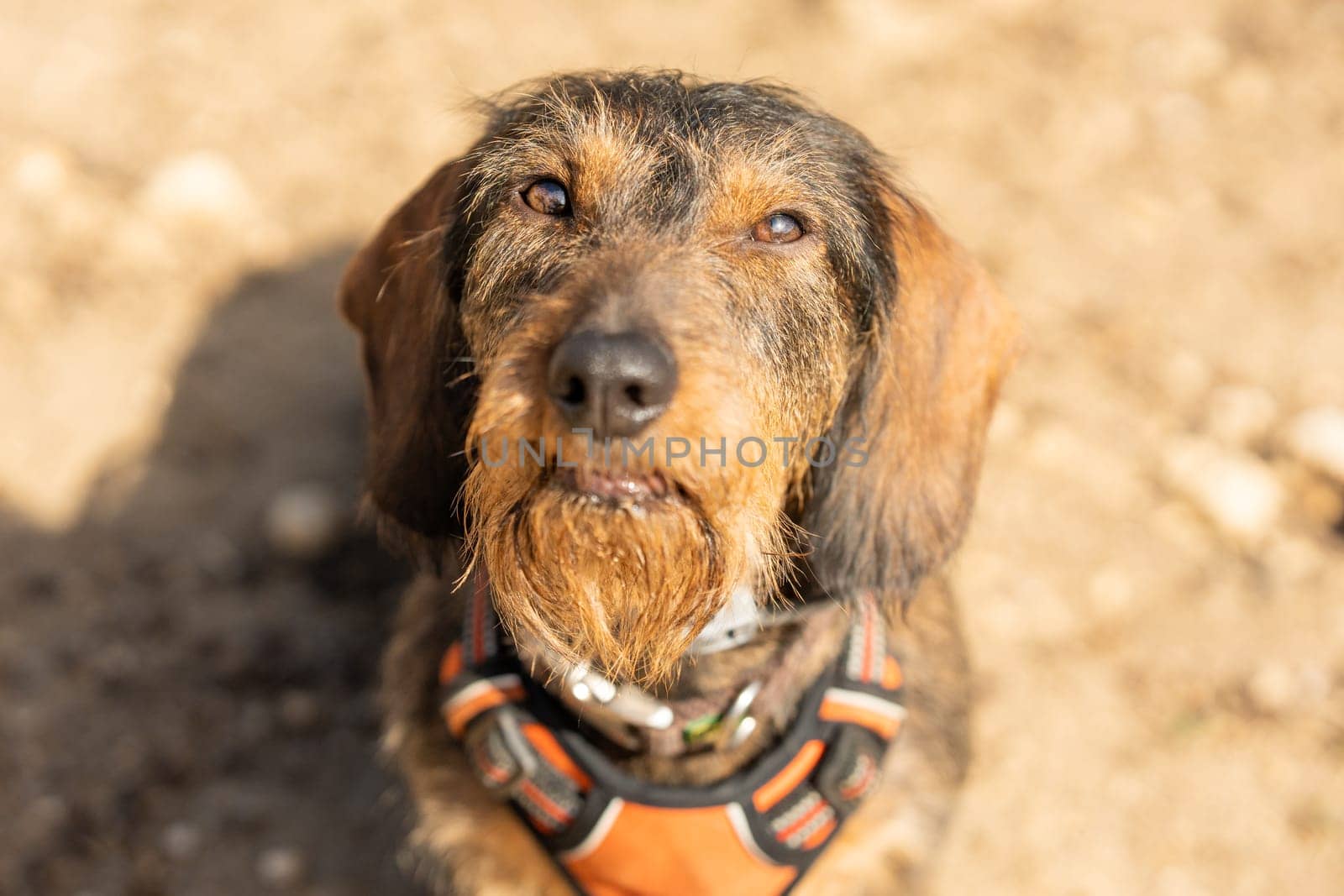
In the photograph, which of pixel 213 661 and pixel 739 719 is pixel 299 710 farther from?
pixel 739 719

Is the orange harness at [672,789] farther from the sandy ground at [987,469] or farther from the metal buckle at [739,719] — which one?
the sandy ground at [987,469]

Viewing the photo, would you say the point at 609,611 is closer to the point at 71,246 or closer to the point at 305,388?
the point at 305,388

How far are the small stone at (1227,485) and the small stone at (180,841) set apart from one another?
3.12 meters

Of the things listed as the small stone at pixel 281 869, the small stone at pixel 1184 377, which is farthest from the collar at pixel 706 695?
the small stone at pixel 1184 377

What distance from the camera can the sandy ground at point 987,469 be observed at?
308cm

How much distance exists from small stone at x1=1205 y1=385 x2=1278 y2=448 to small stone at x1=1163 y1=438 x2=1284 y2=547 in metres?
0.06

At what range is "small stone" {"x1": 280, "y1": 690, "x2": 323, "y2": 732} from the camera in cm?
326

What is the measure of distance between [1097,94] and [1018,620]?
2677 millimetres

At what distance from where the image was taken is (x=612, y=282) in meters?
1.69

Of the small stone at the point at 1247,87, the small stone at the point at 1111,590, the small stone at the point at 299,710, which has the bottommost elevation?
the small stone at the point at 299,710

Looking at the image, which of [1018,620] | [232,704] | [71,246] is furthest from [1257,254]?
[71,246]

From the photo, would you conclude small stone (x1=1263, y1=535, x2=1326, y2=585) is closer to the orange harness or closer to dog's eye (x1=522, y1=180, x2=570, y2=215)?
the orange harness

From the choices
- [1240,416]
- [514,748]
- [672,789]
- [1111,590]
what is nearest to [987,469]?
[1111,590]

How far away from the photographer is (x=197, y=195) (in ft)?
14.1
